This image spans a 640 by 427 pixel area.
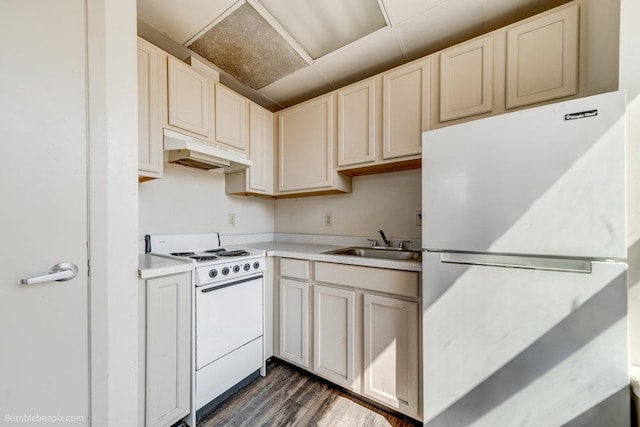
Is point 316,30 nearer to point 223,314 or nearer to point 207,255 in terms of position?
point 207,255

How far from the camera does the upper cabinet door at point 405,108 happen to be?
155 cm

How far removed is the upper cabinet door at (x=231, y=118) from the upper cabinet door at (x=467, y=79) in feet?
4.96

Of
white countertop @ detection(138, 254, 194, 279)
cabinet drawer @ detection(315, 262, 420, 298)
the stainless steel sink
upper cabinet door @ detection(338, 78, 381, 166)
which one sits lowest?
cabinet drawer @ detection(315, 262, 420, 298)

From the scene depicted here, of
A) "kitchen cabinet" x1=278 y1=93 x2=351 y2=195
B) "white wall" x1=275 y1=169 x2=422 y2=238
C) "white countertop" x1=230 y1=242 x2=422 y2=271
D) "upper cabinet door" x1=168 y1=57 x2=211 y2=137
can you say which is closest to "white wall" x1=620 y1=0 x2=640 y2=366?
"white countertop" x1=230 y1=242 x2=422 y2=271

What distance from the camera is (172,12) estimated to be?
1.37 m

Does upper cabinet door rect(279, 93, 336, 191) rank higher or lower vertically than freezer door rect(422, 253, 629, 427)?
higher

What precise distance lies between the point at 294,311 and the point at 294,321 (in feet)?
0.25

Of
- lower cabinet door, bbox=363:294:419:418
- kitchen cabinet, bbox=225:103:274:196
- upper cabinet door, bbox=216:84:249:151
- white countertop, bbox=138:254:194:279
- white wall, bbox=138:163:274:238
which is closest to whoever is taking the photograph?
white countertop, bbox=138:254:194:279

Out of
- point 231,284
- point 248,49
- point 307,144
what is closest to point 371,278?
point 231,284

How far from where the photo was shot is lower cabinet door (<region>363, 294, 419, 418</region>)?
4.32 ft

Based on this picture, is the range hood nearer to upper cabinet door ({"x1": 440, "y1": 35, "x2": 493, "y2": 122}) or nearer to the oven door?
the oven door

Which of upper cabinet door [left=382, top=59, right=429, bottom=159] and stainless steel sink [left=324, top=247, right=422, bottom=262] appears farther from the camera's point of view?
stainless steel sink [left=324, top=247, right=422, bottom=262]

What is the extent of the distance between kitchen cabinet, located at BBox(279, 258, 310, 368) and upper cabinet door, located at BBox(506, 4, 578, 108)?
168 centimetres

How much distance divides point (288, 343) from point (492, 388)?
1318 millimetres
